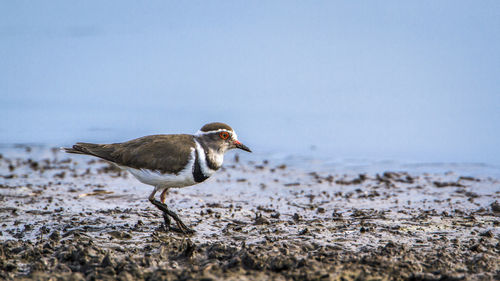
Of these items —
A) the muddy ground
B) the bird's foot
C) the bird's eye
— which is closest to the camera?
the muddy ground

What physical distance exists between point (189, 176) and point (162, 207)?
556mm

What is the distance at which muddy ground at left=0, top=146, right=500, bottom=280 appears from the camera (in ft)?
16.5

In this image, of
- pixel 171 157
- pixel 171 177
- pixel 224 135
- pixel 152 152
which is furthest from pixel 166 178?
pixel 224 135

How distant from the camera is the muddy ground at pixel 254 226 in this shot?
5.02 metres

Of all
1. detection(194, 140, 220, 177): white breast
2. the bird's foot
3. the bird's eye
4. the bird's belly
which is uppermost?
the bird's eye

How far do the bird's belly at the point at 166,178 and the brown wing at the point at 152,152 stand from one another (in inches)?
2.4

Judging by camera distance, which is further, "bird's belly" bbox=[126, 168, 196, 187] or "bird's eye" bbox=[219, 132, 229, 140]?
"bird's eye" bbox=[219, 132, 229, 140]

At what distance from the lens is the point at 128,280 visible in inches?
185

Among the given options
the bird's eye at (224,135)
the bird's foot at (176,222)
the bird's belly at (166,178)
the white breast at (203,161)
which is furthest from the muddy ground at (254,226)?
the bird's eye at (224,135)

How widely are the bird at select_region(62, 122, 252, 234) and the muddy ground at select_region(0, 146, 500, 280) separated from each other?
1.89ft

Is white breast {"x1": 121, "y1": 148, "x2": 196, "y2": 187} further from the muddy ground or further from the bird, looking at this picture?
the muddy ground

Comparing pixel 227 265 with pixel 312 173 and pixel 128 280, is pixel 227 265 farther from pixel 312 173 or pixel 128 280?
pixel 312 173

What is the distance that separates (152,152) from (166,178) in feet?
1.32

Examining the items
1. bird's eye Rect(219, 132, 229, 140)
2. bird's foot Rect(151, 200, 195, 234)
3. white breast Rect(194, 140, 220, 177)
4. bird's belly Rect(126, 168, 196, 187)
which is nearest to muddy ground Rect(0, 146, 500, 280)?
bird's foot Rect(151, 200, 195, 234)
